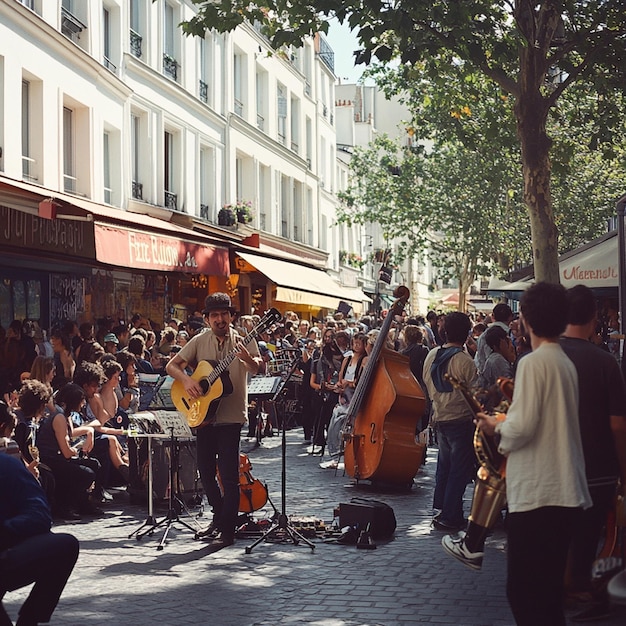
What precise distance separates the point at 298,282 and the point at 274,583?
19.5 meters

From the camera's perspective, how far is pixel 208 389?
895 cm

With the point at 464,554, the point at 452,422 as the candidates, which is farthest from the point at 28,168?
the point at 464,554

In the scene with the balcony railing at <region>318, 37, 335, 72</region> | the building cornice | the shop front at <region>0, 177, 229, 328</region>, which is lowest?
the shop front at <region>0, 177, 229, 328</region>

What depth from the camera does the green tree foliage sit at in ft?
40.7

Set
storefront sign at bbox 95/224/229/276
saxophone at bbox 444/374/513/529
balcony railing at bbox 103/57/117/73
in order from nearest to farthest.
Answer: saxophone at bbox 444/374/513/529, storefront sign at bbox 95/224/229/276, balcony railing at bbox 103/57/117/73

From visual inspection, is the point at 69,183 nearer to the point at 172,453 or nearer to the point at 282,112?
the point at 172,453

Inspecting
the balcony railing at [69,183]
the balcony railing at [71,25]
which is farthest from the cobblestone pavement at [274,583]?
the balcony railing at [71,25]

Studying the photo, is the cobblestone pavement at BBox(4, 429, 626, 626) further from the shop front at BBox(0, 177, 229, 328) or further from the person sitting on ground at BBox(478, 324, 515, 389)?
the shop front at BBox(0, 177, 229, 328)

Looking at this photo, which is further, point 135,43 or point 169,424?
point 135,43

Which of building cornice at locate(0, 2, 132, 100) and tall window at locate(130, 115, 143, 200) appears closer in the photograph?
building cornice at locate(0, 2, 132, 100)

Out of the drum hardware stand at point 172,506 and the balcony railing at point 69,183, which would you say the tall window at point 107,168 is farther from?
the drum hardware stand at point 172,506

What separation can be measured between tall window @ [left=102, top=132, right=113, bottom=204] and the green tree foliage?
26.4ft

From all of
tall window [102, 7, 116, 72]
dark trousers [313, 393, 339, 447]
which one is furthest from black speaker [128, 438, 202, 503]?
tall window [102, 7, 116, 72]

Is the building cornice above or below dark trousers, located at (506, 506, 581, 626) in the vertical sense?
above
